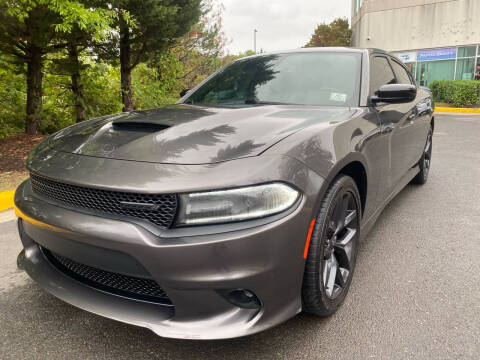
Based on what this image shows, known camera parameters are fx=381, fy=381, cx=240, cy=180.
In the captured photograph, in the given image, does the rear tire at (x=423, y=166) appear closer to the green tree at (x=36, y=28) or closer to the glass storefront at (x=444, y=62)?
the green tree at (x=36, y=28)

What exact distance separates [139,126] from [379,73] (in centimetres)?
200

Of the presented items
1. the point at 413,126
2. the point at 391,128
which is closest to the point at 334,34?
the point at 413,126

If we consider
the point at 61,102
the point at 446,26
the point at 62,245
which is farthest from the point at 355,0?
the point at 62,245

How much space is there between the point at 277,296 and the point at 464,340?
1010 millimetres

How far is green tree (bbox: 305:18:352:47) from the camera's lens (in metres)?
32.2

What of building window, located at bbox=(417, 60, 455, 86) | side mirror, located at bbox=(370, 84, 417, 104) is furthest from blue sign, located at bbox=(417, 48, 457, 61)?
side mirror, located at bbox=(370, 84, 417, 104)

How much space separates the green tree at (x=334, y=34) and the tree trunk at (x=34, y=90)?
95.6 ft

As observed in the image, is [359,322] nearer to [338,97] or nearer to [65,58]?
[338,97]

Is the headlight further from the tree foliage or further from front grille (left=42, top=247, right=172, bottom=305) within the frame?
the tree foliage

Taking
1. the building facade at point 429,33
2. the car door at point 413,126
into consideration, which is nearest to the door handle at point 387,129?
the car door at point 413,126

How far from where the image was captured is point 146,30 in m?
7.52

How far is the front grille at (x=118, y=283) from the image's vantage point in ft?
5.44

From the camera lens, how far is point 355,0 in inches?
1162

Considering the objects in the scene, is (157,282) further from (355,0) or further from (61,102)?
(355,0)
